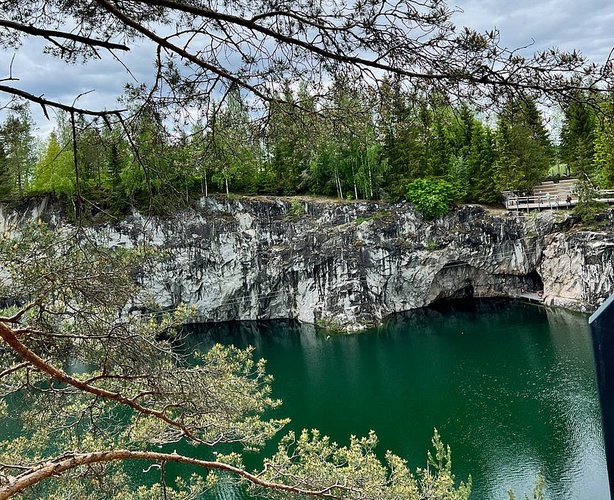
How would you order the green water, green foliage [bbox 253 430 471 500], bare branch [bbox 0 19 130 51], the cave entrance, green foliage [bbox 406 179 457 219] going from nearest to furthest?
bare branch [bbox 0 19 130 51] → green foliage [bbox 253 430 471 500] → the green water → green foliage [bbox 406 179 457 219] → the cave entrance

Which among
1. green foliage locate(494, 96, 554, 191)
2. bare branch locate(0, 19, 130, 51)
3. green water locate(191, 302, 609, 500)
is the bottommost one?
green water locate(191, 302, 609, 500)

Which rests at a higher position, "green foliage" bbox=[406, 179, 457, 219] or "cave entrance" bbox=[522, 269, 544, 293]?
"green foliage" bbox=[406, 179, 457, 219]

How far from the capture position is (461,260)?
18.4m

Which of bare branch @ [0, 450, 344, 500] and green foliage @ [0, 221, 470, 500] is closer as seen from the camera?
bare branch @ [0, 450, 344, 500]

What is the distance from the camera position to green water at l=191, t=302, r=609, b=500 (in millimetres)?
8109

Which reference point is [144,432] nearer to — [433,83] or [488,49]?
[433,83]

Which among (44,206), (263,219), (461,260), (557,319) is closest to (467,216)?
(461,260)

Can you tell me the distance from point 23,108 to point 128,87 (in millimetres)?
546

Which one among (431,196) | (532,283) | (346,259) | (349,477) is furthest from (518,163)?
(349,477)

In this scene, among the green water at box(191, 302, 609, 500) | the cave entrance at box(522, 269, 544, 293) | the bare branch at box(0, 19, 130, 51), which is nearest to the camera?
the bare branch at box(0, 19, 130, 51)

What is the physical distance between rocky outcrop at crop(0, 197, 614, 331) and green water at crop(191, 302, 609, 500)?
44.8 inches

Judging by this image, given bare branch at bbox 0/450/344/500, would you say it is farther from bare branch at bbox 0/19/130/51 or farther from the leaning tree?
bare branch at bbox 0/19/130/51

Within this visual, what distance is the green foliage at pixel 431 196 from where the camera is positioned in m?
18.0

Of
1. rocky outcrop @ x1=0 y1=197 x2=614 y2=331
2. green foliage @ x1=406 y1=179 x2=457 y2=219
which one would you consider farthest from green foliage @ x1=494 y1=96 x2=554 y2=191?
green foliage @ x1=406 y1=179 x2=457 y2=219
